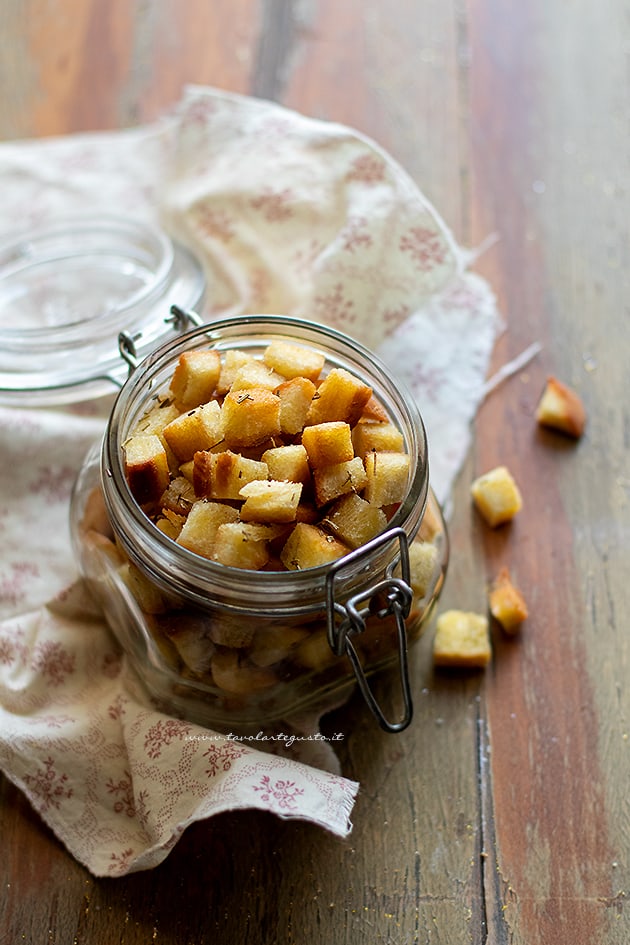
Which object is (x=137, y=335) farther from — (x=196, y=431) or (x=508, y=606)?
(x=508, y=606)

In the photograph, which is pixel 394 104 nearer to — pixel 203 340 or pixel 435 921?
pixel 203 340

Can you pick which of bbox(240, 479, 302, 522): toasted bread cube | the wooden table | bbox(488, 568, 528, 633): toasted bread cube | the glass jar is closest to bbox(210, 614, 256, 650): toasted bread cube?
the glass jar

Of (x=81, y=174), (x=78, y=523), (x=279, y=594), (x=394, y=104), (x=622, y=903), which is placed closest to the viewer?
(x=279, y=594)

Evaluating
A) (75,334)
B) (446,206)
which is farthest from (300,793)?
(446,206)

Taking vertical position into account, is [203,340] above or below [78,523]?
above

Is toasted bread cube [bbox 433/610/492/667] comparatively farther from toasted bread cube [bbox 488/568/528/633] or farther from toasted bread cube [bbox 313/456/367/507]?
toasted bread cube [bbox 313/456/367/507]

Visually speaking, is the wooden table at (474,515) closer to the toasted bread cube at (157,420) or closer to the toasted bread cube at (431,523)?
the toasted bread cube at (431,523)
